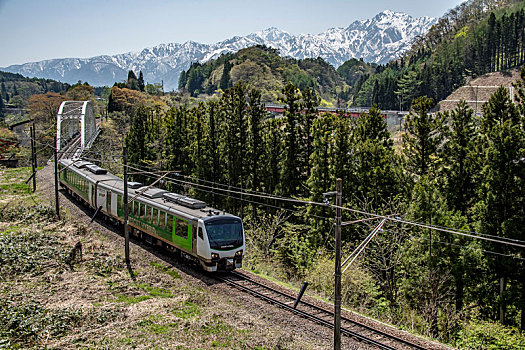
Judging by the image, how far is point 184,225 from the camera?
21.5 metres

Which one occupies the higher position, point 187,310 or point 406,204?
point 406,204

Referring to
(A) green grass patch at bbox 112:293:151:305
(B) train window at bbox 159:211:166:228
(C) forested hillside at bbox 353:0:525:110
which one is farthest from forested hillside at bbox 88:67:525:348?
(C) forested hillside at bbox 353:0:525:110

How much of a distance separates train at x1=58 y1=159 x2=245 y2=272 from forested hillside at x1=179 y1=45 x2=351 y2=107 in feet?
313

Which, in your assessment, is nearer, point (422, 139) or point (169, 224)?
point (169, 224)

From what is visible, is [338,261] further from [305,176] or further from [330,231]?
[305,176]

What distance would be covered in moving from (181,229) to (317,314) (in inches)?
319

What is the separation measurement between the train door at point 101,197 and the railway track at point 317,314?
13.6m

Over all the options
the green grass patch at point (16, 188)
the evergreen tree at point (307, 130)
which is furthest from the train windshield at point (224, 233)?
the green grass patch at point (16, 188)

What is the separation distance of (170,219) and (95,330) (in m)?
8.73

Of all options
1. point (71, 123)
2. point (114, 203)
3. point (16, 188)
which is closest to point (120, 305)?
point (114, 203)

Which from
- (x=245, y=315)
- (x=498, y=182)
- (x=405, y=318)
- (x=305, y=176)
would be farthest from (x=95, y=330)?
(x=305, y=176)

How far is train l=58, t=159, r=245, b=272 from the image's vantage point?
20.3 meters

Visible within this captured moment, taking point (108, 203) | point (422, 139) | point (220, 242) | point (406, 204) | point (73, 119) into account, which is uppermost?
point (73, 119)

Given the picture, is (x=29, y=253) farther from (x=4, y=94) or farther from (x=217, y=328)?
(x=4, y=94)
